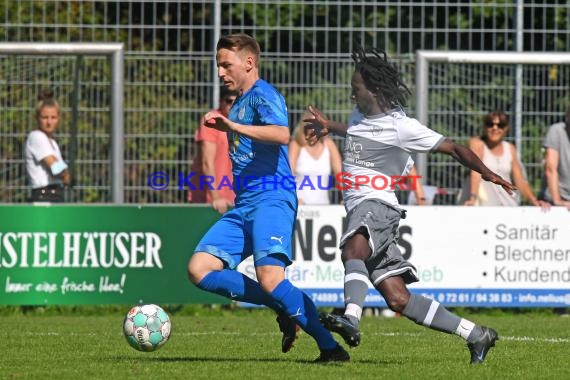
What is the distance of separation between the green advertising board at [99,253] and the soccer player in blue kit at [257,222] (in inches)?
204

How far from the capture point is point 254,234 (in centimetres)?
828

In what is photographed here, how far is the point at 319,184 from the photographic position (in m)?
14.2

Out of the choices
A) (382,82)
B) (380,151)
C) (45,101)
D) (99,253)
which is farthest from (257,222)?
(45,101)

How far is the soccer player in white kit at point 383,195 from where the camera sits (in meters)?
8.34

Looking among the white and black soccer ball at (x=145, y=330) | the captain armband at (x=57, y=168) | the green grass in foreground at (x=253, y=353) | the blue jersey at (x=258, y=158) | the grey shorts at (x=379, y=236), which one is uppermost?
the blue jersey at (x=258, y=158)

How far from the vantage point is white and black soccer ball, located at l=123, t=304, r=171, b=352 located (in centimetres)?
872

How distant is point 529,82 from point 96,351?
6715 millimetres

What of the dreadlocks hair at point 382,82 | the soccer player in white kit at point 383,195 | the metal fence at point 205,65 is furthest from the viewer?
the metal fence at point 205,65

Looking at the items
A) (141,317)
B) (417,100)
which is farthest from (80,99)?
(141,317)

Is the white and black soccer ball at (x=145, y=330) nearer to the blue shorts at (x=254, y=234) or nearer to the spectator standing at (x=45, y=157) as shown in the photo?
the blue shorts at (x=254, y=234)

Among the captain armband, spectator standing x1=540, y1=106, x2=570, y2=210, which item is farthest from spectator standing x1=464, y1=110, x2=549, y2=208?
the captain armband

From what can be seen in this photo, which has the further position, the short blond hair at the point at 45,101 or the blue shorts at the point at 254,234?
the short blond hair at the point at 45,101

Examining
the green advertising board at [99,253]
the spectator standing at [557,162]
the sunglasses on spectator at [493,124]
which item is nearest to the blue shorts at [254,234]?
the green advertising board at [99,253]

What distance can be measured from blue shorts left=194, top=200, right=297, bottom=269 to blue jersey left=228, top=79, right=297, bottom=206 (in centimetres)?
7
